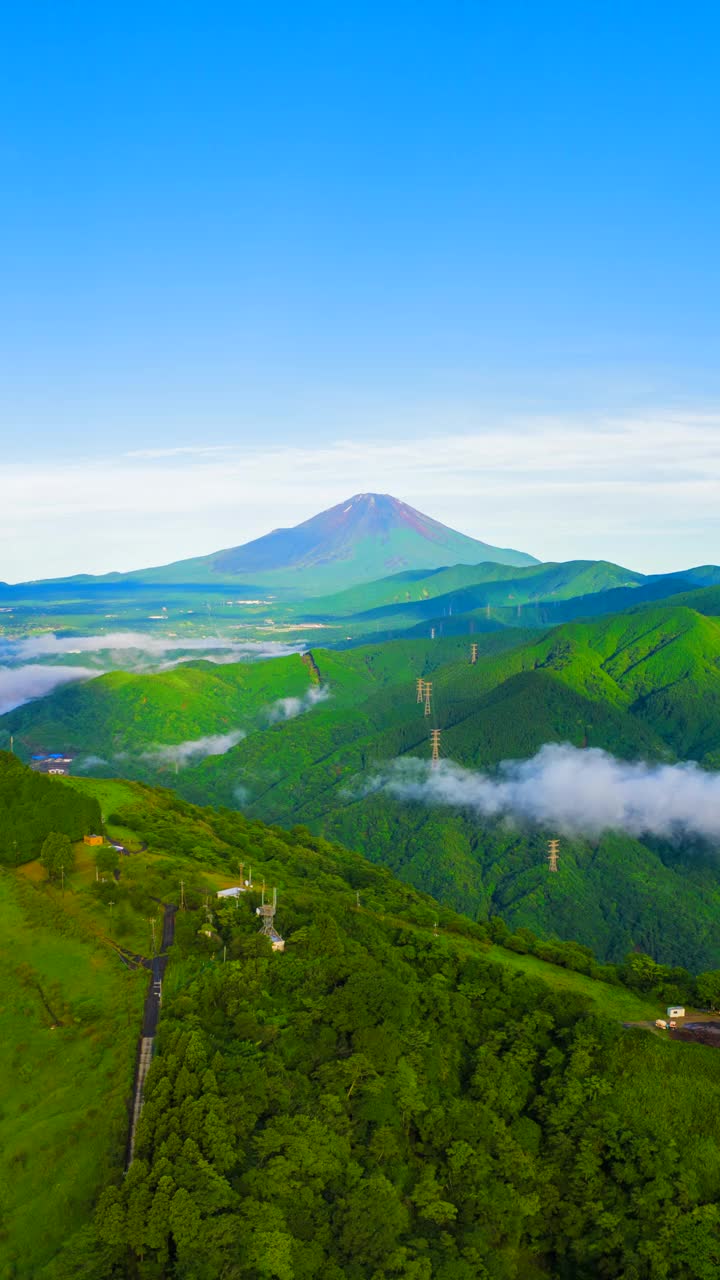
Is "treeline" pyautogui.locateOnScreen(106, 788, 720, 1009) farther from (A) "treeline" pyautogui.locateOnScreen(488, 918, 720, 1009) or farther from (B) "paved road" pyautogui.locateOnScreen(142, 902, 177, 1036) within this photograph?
(B) "paved road" pyautogui.locateOnScreen(142, 902, 177, 1036)

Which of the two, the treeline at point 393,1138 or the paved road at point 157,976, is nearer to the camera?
the treeline at point 393,1138

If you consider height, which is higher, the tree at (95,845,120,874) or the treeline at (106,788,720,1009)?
the tree at (95,845,120,874)

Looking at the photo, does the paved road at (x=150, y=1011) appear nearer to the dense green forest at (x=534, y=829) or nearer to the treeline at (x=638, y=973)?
the treeline at (x=638, y=973)

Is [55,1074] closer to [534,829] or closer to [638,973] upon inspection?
[638,973]

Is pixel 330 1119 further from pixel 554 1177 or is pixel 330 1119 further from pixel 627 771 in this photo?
pixel 627 771

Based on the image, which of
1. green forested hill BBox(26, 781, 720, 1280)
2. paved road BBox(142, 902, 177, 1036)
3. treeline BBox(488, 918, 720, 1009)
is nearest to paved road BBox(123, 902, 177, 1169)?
paved road BBox(142, 902, 177, 1036)

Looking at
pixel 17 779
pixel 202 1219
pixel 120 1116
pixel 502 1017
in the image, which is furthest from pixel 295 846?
pixel 202 1219


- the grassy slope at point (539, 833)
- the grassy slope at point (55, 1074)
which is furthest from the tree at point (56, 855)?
the grassy slope at point (539, 833)
